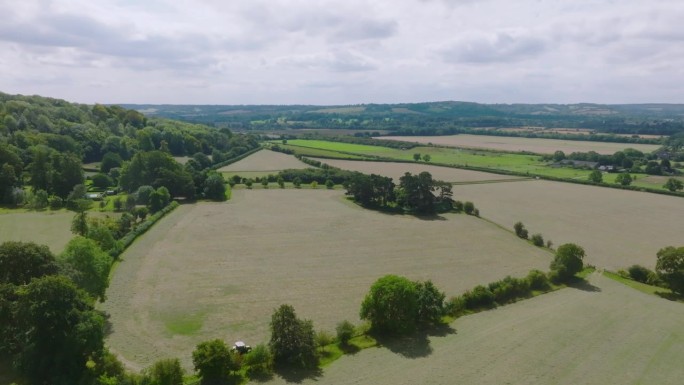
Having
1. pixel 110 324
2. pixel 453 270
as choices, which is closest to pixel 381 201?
pixel 453 270

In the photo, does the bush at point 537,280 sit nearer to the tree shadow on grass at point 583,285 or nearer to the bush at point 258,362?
the tree shadow on grass at point 583,285

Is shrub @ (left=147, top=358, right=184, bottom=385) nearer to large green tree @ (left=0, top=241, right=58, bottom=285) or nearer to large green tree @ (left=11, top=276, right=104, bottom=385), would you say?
large green tree @ (left=11, top=276, right=104, bottom=385)

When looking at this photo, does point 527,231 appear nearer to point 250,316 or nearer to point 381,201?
point 381,201

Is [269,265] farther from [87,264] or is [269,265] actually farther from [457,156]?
[457,156]

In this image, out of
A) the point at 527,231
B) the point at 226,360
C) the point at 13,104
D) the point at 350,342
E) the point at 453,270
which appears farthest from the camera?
the point at 13,104

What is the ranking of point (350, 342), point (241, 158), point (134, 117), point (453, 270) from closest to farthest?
point (350, 342) < point (453, 270) < point (241, 158) < point (134, 117)

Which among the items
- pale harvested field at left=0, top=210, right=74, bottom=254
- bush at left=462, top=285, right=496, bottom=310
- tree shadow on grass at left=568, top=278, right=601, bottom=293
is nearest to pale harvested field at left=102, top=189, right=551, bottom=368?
bush at left=462, top=285, right=496, bottom=310

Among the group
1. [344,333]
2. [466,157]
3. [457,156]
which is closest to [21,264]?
[344,333]
